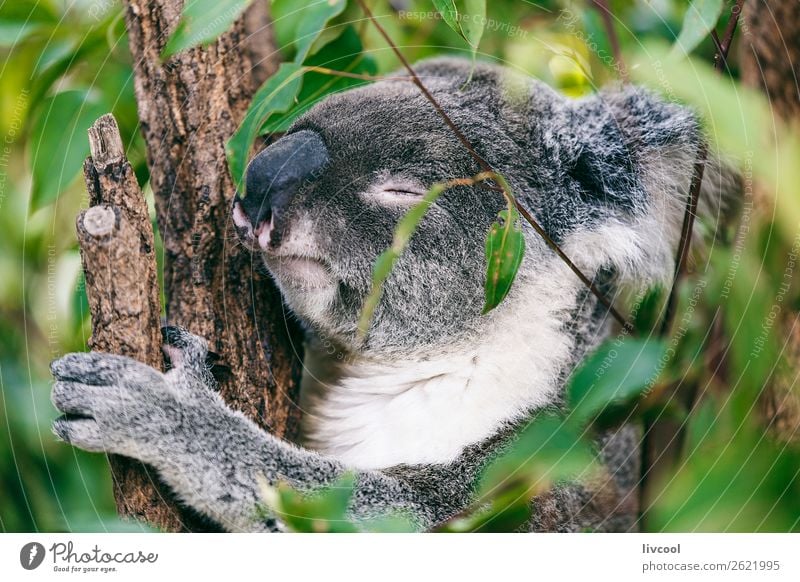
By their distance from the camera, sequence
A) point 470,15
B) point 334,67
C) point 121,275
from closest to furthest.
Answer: point 121,275
point 470,15
point 334,67

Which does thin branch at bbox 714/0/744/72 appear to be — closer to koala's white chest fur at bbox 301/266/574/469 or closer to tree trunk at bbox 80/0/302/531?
koala's white chest fur at bbox 301/266/574/469

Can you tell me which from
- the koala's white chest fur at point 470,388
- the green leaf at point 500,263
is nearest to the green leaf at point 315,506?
the koala's white chest fur at point 470,388

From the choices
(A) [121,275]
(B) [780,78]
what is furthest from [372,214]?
(B) [780,78]

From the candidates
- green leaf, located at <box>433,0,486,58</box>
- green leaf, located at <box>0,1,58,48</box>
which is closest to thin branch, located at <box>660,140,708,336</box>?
green leaf, located at <box>433,0,486,58</box>

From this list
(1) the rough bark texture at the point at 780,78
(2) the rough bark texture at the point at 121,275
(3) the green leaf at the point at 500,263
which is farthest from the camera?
(1) the rough bark texture at the point at 780,78

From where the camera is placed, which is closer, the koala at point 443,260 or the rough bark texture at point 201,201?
the koala at point 443,260

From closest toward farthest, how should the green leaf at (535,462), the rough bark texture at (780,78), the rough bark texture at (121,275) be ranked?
the rough bark texture at (121,275)
the green leaf at (535,462)
the rough bark texture at (780,78)

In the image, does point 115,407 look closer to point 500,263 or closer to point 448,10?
point 500,263

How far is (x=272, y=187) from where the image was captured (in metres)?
1.30

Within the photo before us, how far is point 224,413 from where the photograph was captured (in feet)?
4.18

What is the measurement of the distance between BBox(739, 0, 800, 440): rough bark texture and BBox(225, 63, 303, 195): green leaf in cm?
98

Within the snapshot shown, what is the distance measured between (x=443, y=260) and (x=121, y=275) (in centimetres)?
57

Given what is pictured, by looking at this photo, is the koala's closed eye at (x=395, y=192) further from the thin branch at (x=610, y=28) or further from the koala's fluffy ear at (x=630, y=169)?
the thin branch at (x=610, y=28)

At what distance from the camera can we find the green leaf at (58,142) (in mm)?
1479
